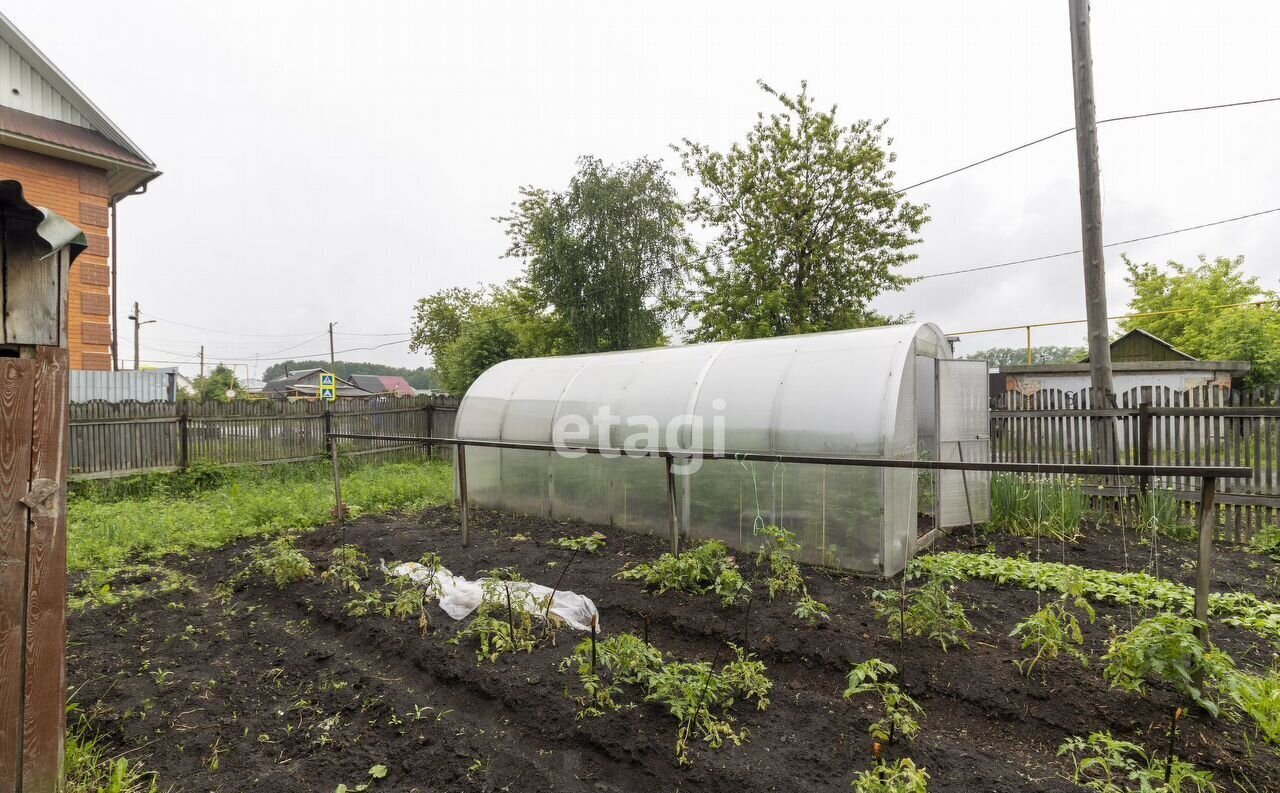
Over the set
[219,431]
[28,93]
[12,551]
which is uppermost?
[28,93]

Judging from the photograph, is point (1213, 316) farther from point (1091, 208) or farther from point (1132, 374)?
point (1091, 208)

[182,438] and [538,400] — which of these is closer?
[538,400]

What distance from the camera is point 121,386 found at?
35.6ft

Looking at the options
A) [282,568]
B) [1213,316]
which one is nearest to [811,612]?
[282,568]

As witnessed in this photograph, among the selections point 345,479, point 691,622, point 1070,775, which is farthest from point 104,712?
point 345,479

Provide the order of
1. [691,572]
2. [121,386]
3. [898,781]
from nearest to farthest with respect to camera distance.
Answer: [898,781], [691,572], [121,386]

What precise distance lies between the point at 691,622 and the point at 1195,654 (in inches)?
A: 101

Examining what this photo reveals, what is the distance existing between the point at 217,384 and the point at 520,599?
47634mm

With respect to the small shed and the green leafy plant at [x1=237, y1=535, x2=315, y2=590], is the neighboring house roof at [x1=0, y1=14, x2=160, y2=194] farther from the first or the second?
the small shed

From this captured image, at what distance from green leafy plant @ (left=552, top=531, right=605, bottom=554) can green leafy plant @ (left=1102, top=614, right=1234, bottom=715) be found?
162 inches

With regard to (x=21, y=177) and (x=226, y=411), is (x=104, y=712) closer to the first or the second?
(x=226, y=411)

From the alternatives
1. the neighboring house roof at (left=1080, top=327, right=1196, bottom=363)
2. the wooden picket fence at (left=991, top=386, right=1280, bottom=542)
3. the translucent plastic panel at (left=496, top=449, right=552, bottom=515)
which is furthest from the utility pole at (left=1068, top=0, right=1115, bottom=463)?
the neighboring house roof at (left=1080, top=327, right=1196, bottom=363)

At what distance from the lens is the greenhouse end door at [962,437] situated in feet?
20.4

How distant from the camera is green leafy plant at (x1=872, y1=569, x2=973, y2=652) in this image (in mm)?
3328
